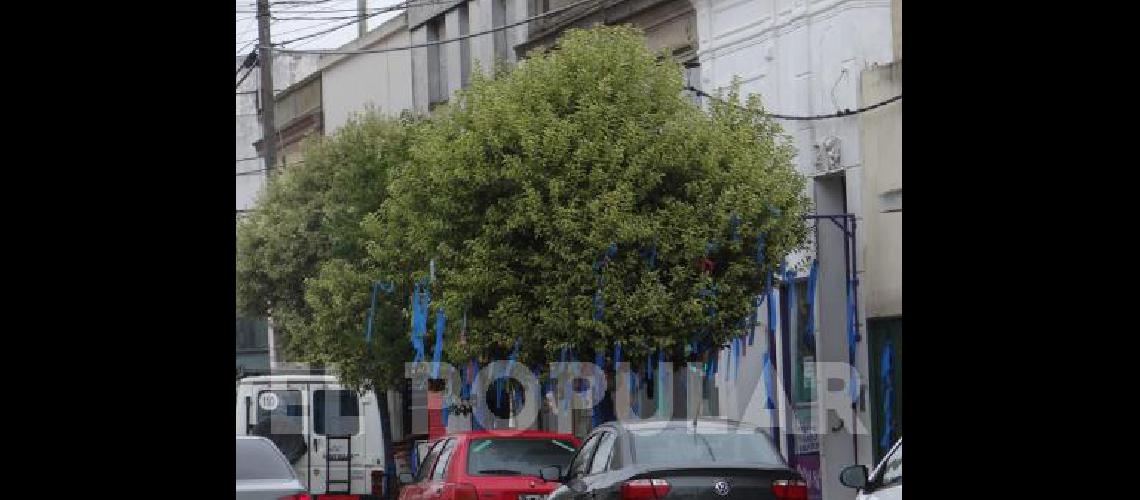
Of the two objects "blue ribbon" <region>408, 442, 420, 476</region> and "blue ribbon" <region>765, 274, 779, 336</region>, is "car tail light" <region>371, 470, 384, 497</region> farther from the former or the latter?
"blue ribbon" <region>765, 274, 779, 336</region>

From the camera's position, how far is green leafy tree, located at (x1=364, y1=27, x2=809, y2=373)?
2369 cm

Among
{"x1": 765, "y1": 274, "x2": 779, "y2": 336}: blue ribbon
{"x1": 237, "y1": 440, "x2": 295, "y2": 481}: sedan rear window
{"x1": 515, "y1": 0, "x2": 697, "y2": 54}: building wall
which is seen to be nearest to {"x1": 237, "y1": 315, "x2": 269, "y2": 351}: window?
{"x1": 515, "y1": 0, "x2": 697, "y2": 54}: building wall

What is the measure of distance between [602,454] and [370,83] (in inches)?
1294

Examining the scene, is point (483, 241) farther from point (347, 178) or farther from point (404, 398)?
point (404, 398)

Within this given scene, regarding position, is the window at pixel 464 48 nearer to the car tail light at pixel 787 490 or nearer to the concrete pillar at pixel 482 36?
the concrete pillar at pixel 482 36

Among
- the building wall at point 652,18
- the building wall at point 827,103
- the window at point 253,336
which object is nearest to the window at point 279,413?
the building wall at point 652,18

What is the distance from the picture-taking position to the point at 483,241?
24.4 metres

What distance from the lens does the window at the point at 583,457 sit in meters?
16.4

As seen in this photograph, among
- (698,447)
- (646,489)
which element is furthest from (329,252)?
(646,489)

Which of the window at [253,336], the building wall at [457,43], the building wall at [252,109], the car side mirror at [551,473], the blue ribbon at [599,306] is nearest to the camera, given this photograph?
the car side mirror at [551,473]

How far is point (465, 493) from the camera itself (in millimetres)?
17812

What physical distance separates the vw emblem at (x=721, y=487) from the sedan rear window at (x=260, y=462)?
3113 millimetres
